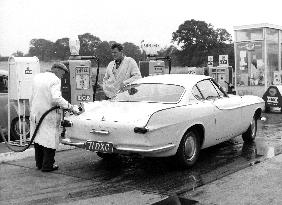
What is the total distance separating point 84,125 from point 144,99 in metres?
1.13

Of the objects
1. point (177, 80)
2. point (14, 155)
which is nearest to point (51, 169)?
point (14, 155)

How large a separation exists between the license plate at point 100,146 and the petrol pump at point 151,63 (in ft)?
25.6

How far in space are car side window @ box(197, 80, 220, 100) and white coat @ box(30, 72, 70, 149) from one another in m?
2.27

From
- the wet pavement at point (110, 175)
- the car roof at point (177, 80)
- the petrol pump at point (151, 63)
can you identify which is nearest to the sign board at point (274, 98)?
the petrol pump at point (151, 63)

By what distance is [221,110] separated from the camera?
7.32m

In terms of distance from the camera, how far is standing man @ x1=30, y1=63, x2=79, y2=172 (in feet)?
21.2

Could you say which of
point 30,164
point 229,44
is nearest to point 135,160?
point 30,164

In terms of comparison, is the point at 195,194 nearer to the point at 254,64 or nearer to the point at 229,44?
the point at 254,64

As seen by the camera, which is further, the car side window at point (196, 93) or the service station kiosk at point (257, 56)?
the service station kiosk at point (257, 56)

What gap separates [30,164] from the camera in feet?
23.3

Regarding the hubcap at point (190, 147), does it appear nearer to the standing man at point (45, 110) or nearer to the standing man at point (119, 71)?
the standing man at point (45, 110)

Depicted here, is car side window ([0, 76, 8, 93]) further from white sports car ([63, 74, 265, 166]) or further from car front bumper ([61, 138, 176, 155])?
car front bumper ([61, 138, 176, 155])

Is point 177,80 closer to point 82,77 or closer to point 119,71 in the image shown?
point 119,71

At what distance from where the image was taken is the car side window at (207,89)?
7.30m
